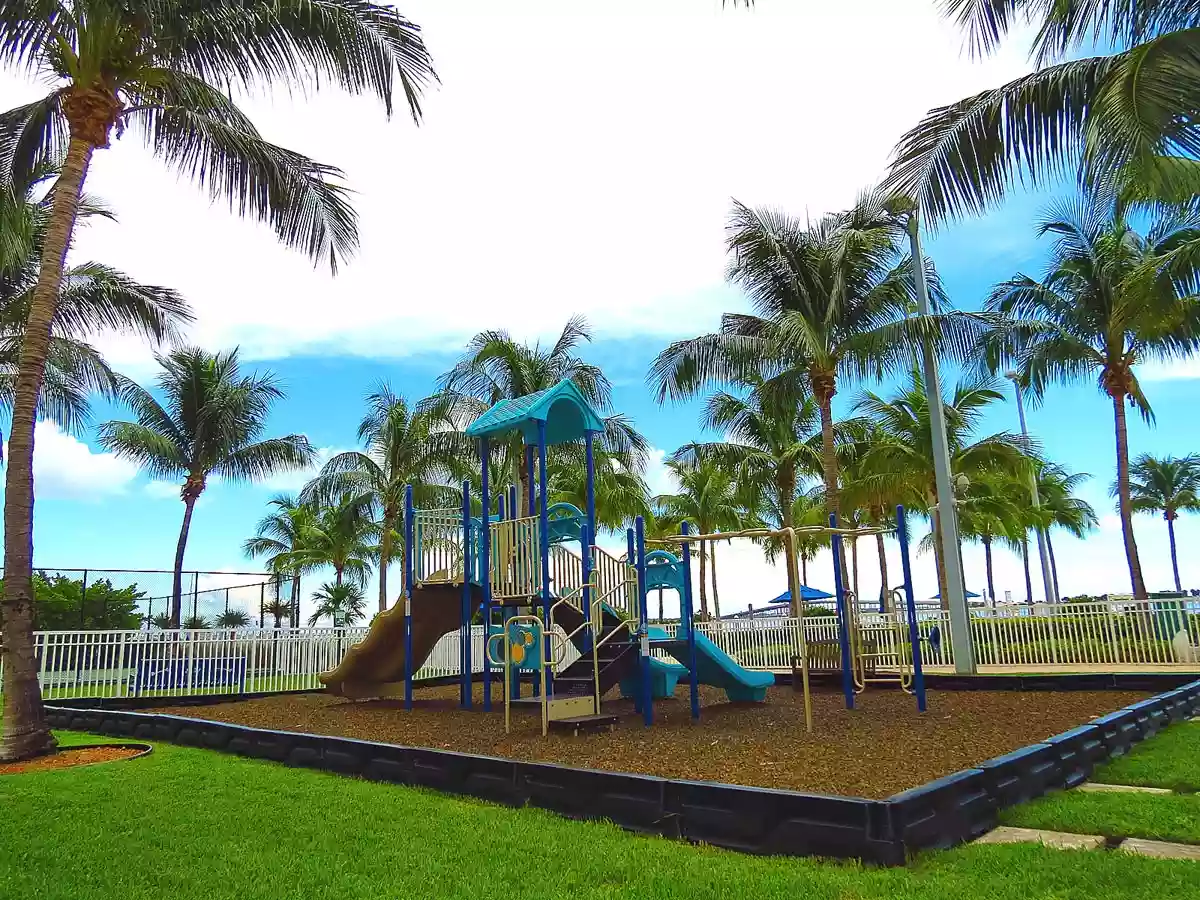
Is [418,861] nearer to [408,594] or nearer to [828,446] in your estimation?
[408,594]

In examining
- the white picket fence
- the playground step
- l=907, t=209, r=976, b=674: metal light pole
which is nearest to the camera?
the playground step

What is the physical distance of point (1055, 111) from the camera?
29.0 ft

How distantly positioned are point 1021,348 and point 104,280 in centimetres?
2033

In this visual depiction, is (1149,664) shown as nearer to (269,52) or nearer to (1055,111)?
(1055,111)

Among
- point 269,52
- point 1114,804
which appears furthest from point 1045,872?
point 269,52

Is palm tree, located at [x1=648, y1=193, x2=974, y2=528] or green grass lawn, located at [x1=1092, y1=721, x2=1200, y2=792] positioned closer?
green grass lawn, located at [x1=1092, y1=721, x2=1200, y2=792]

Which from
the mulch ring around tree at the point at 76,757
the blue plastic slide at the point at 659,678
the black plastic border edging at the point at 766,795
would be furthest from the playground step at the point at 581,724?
the mulch ring around tree at the point at 76,757

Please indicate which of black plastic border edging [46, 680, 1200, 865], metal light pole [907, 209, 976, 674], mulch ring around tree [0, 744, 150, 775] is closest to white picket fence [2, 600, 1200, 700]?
metal light pole [907, 209, 976, 674]

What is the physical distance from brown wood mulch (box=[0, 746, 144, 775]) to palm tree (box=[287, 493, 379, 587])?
25965 mm

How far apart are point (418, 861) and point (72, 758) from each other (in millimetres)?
6412

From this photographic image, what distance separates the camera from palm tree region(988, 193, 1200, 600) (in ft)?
62.9

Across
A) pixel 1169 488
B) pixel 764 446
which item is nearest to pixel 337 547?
pixel 764 446

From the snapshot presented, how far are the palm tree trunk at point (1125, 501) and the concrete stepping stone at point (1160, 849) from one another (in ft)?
54.7

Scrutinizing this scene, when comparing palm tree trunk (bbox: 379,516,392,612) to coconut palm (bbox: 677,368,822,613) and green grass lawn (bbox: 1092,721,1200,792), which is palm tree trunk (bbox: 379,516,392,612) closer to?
coconut palm (bbox: 677,368,822,613)
